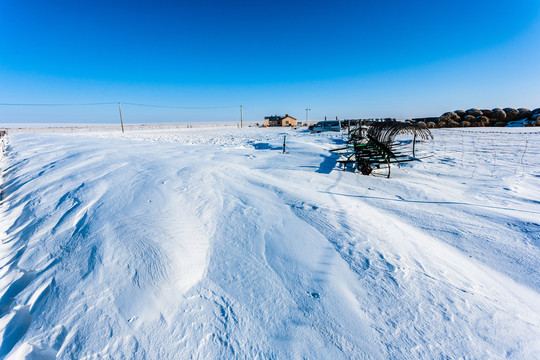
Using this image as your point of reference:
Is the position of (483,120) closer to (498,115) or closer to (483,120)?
(483,120)

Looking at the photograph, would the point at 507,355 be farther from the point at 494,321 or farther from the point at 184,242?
the point at 184,242

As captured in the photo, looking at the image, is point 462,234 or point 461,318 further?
point 462,234

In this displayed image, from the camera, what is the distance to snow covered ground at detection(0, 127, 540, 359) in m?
1.85

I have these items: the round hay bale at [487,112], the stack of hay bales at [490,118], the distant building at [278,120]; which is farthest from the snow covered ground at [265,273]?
the distant building at [278,120]

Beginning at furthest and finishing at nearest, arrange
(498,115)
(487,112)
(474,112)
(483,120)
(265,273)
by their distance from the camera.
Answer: (474,112), (487,112), (498,115), (483,120), (265,273)

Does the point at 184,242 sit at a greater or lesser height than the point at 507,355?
greater

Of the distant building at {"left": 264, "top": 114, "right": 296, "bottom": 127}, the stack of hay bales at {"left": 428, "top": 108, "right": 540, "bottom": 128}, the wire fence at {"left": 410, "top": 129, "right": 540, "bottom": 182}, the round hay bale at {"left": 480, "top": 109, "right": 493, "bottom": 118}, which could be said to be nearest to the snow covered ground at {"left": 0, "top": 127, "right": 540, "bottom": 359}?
the wire fence at {"left": 410, "top": 129, "right": 540, "bottom": 182}

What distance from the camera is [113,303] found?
6.98 ft

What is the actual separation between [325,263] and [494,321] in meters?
1.50

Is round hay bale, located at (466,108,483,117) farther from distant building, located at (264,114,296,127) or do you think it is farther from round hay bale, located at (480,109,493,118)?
distant building, located at (264,114,296,127)

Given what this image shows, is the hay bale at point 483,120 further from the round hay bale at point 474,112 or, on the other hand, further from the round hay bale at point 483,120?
the round hay bale at point 474,112

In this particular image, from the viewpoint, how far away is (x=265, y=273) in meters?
2.51

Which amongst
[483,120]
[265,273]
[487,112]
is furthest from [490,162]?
[487,112]

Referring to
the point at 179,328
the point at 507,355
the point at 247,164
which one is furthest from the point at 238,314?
the point at 247,164
